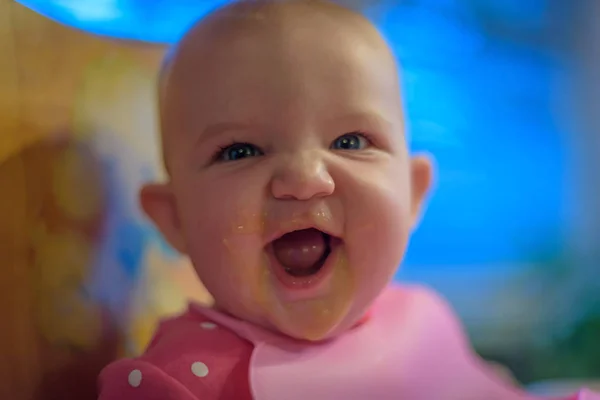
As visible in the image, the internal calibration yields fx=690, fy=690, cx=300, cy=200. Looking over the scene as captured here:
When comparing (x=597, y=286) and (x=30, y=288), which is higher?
(x=30, y=288)

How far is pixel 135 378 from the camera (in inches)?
25.2

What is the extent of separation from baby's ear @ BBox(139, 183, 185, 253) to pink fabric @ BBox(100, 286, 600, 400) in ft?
0.29

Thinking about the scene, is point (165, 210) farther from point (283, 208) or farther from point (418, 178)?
point (418, 178)

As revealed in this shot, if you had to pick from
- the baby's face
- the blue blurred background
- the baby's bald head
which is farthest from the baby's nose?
the blue blurred background

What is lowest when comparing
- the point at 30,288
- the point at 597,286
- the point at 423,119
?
the point at 597,286

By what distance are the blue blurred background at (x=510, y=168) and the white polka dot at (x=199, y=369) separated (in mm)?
555

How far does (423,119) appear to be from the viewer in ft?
3.82

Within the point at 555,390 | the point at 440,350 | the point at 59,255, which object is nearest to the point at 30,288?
the point at 59,255

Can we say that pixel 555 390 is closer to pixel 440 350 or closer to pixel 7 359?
pixel 440 350

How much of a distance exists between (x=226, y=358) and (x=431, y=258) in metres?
0.55

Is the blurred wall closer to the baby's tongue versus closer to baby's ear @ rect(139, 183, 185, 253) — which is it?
baby's ear @ rect(139, 183, 185, 253)

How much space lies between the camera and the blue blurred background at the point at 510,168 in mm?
1126

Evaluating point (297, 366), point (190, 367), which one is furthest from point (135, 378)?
point (297, 366)

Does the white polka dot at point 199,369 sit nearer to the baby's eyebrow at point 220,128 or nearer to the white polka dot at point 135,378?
the white polka dot at point 135,378
